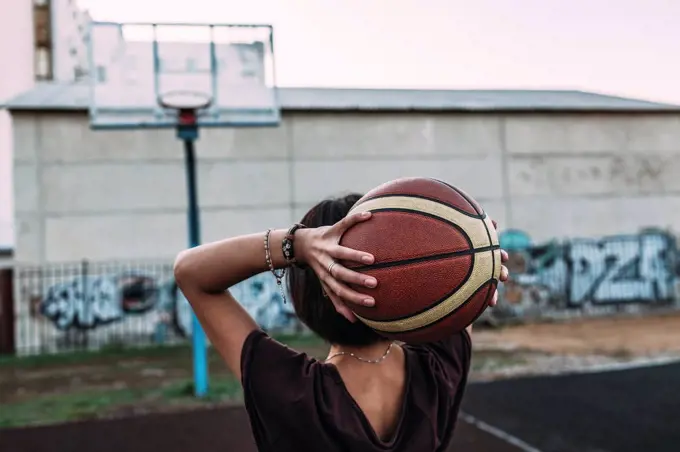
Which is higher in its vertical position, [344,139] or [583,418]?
[344,139]

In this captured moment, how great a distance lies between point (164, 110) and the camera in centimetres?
760

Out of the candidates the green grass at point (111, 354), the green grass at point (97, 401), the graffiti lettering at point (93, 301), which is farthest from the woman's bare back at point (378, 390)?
the graffiti lettering at point (93, 301)

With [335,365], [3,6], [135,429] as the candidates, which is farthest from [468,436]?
[3,6]

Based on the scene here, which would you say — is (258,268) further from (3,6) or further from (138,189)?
(3,6)

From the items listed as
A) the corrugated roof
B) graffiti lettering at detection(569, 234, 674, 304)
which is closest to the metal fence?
the corrugated roof

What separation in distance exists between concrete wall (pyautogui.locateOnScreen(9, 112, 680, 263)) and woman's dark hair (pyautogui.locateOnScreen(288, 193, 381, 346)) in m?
12.8

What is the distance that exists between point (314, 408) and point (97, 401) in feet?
23.7

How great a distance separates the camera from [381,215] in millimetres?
1271

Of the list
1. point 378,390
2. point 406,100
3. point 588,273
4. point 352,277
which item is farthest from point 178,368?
point 588,273

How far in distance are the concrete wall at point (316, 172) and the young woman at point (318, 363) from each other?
1276cm

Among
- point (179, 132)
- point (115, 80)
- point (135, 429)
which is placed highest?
point (115, 80)

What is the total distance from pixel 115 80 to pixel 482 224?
7.31 meters

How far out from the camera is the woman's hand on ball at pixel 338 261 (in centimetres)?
119

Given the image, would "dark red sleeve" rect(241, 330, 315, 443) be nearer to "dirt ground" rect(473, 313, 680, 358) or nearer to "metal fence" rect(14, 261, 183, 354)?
"dirt ground" rect(473, 313, 680, 358)
